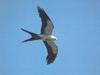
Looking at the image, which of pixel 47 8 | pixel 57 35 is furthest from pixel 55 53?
pixel 47 8

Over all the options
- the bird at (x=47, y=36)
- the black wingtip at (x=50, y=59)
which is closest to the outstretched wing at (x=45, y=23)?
the bird at (x=47, y=36)

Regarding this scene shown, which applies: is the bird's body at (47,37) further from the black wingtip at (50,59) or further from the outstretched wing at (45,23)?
the black wingtip at (50,59)

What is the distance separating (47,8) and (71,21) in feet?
0.79

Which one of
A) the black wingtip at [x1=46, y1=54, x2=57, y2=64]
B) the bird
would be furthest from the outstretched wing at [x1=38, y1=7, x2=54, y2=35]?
the black wingtip at [x1=46, y1=54, x2=57, y2=64]

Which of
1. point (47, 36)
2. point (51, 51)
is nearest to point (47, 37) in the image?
point (47, 36)

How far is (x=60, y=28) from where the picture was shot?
10.9 ft

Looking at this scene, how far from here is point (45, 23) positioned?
2979mm

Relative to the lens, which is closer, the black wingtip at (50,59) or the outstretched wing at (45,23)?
the outstretched wing at (45,23)

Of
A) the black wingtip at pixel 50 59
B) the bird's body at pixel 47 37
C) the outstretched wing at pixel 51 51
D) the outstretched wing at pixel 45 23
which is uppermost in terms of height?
the outstretched wing at pixel 45 23

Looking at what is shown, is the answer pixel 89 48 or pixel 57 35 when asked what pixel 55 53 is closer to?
pixel 57 35

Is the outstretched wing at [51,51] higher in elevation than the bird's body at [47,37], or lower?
lower

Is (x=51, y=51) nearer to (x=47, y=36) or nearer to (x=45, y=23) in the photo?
(x=47, y=36)

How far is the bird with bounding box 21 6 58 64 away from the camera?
2955 mm

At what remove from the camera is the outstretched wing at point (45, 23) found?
2947 millimetres
